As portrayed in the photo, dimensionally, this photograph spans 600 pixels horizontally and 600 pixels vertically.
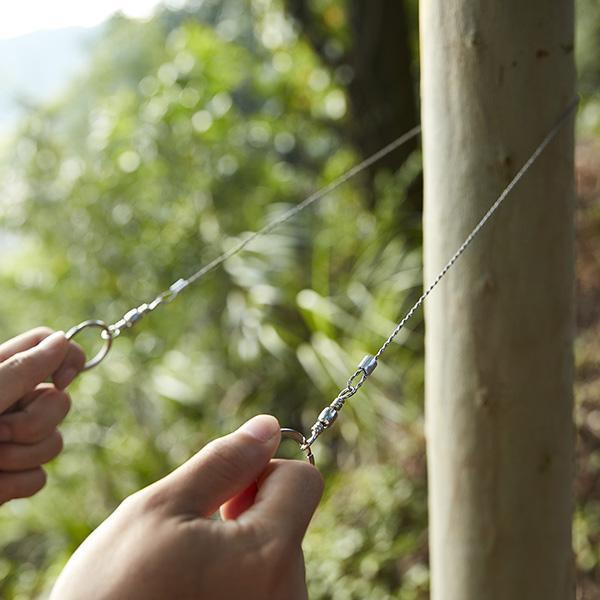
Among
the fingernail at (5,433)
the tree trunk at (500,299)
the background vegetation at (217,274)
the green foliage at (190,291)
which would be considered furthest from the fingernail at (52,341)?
the green foliage at (190,291)

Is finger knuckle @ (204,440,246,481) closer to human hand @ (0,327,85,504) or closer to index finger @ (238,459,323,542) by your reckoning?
index finger @ (238,459,323,542)

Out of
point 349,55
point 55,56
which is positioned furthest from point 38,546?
point 55,56

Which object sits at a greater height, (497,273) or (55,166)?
(497,273)

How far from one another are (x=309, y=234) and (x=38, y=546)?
6.83 ft

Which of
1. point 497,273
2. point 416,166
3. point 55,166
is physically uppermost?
point 497,273

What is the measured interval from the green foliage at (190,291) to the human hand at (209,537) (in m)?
2.33

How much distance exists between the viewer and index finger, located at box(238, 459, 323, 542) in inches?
29.7

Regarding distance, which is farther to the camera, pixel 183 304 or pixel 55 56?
pixel 55 56

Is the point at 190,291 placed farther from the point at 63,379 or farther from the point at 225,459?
the point at 225,459

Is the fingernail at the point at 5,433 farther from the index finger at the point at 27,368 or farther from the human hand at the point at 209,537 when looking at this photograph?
the human hand at the point at 209,537

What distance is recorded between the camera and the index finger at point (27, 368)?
1104 mm

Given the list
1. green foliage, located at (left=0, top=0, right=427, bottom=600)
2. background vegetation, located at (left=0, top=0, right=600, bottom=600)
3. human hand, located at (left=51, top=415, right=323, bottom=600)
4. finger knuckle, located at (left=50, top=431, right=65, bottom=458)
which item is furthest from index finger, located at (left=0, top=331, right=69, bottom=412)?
green foliage, located at (left=0, top=0, right=427, bottom=600)

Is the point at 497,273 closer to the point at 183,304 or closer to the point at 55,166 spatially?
the point at 183,304

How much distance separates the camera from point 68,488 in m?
3.58
